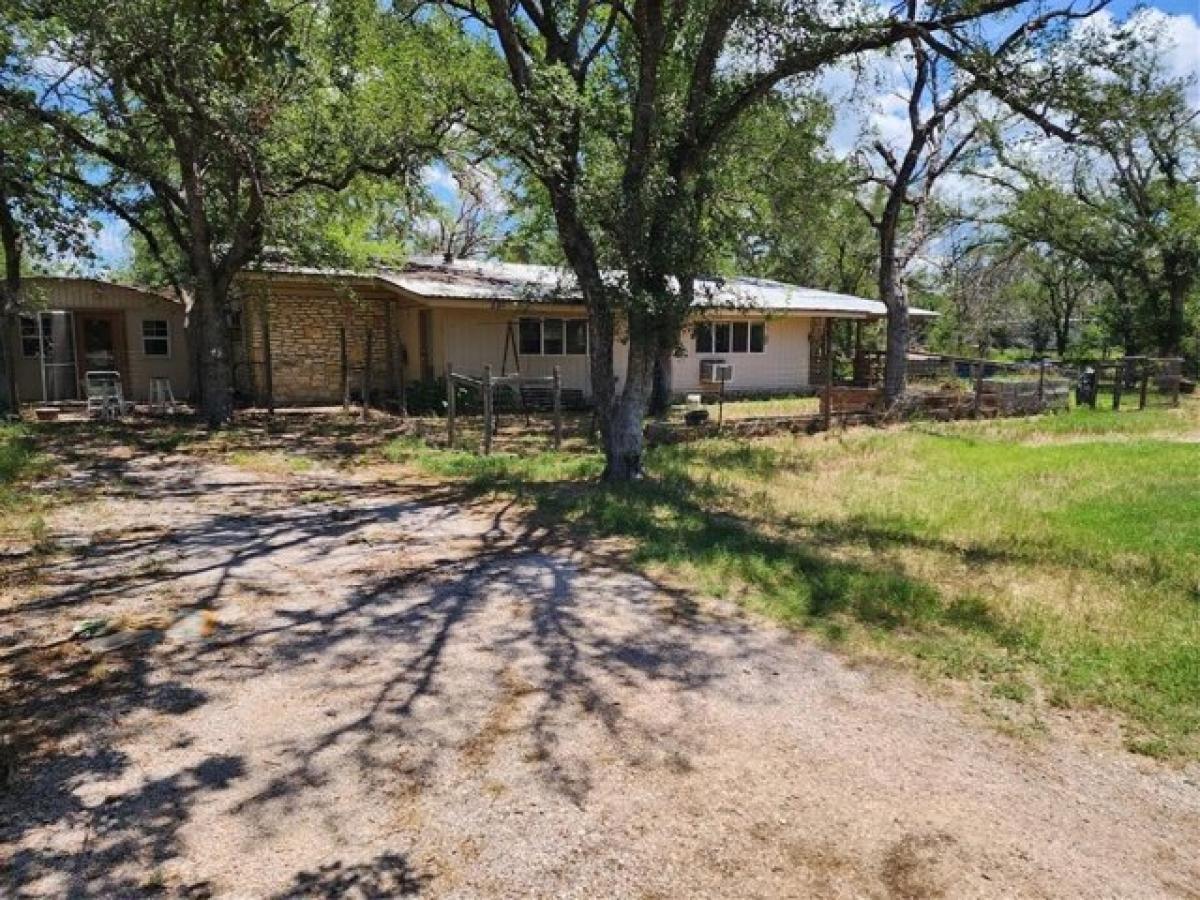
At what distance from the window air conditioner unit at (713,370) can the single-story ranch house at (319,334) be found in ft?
6.43

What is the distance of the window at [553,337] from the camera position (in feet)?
64.2

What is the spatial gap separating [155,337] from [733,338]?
14000 millimetres

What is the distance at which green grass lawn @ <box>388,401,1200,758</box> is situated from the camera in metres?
4.70

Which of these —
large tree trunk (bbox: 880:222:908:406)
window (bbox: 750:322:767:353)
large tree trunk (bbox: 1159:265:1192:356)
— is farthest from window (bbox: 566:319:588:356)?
large tree trunk (bbox: 1159:265:1192:356)

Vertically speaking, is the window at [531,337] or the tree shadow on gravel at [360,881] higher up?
the window at [531,337]

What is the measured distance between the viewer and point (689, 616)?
18.4 feet

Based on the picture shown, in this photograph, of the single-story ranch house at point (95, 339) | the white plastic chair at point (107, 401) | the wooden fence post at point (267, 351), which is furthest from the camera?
the single-story ranch house at point (95, 339)

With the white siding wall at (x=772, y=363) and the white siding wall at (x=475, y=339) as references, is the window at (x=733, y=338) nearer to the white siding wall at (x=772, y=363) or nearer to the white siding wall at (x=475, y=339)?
the white siding wall at (x=772, y=363)

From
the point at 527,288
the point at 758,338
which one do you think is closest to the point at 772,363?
the point at 758,338

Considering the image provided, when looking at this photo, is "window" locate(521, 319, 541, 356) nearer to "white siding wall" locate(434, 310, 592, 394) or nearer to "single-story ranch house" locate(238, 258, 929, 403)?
"single-story ranch house" locate(238, 258, 929, 403)

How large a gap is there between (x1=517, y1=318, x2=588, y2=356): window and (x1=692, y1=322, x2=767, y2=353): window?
11.4 feet

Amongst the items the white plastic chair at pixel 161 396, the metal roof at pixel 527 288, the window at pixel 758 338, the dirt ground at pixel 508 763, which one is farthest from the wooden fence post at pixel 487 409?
the window at pixel 758 338

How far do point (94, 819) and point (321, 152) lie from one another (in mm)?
12375

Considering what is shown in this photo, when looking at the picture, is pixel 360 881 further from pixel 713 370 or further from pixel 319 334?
pixel 713 370
